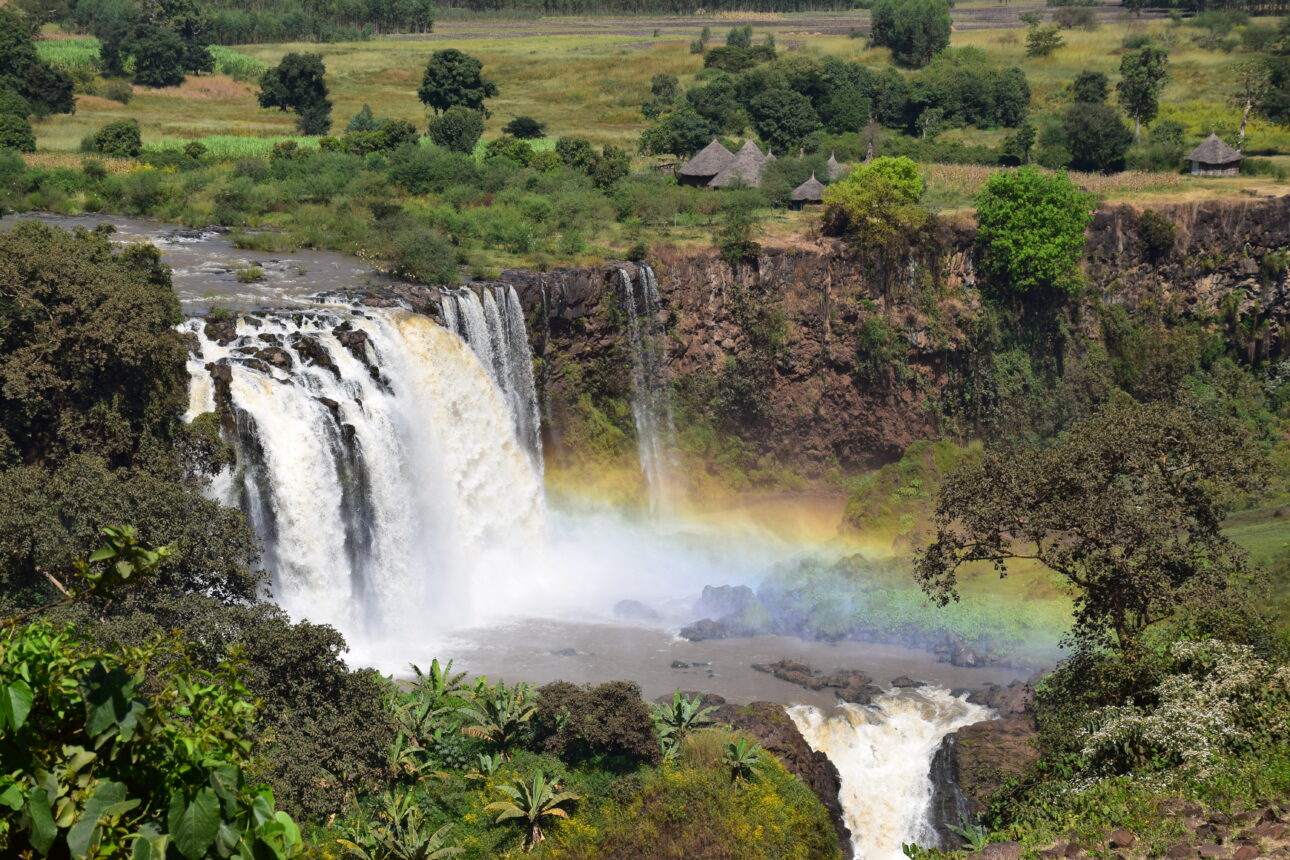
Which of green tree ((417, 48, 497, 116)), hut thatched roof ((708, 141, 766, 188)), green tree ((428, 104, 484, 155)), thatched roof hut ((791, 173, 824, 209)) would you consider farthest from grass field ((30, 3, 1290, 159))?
thatched roof hut ((791, 173, 824, 209))

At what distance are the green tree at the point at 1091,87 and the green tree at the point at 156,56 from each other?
63.7m

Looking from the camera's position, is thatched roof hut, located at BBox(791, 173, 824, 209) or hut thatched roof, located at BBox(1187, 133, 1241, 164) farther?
hut thatched roof, located at BBox(1187, 133, 1241, 164)

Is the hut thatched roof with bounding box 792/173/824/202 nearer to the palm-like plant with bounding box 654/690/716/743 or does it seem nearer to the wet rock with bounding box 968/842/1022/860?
the palm-like plant with bounding box 654/690/716/743

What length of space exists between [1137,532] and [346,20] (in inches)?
4754

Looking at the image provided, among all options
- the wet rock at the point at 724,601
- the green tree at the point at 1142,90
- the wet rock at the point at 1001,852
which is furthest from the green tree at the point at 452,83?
the wet rock at the point at 1001,852

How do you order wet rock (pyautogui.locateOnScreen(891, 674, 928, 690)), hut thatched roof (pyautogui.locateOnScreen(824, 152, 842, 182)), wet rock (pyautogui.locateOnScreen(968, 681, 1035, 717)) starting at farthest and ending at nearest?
hut thatched roof (pyautogui.locateOnScreen(824, 152, 842, 182)), wet rock (pyautogui.locateOnScreen(891, 674, 928, 690)), wet rock (pyautogui.locateOnScreen(968, 681, 1035, 717))

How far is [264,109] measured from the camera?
303 feet

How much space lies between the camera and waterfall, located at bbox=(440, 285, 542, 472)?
4800 centimetres

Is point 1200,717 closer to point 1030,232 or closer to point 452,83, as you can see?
point 1030,232

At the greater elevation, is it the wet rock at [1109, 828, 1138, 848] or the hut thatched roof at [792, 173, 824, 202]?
the hut thatched roof at [792, 173, 824, 202]

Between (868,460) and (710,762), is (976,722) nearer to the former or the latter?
(710,762)

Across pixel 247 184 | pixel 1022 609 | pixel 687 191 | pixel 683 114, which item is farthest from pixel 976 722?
pixel 683 114

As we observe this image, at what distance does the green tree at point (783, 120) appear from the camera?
274 feet

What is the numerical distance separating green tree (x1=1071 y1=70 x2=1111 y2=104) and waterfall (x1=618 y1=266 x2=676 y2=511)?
4833 cm
